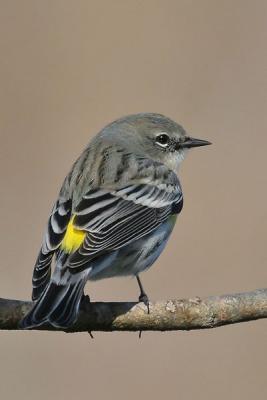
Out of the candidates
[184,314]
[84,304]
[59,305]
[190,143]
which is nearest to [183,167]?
[190,143]

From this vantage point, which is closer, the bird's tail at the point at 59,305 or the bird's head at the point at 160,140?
the bird's tail at the point at 59,305

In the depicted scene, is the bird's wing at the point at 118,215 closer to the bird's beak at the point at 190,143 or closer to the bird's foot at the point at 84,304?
the bird's foot at the point at 84,304

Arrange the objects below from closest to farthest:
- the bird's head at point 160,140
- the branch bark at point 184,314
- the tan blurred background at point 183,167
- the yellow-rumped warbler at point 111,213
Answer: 1. the branch bark at point 184,314
2. the yellow-rumped warbler at point 111,213
3. the bird's head at point 160,140
4. the tan blurred background at point 183,167

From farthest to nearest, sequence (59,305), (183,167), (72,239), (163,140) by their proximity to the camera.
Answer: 1. (183,167)
2. (163,140)
3. (72,239)
4. (59,305)

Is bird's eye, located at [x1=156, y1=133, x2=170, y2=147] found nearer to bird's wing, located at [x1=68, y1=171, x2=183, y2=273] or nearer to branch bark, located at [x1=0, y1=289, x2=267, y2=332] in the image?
bird's wing, located at [x1=68, y1=171, x2=183, y2=273]

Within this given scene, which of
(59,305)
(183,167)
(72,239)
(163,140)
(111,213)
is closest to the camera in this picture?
(59,305)

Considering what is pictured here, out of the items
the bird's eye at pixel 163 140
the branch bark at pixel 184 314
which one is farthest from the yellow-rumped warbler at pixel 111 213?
the branch bark at pixel 184 314

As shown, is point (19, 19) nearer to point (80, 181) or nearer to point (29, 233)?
point (29, 233)

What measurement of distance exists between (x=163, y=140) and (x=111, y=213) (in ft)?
5.22

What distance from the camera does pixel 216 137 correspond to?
10.8 meters

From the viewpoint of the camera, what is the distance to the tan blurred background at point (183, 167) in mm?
9328

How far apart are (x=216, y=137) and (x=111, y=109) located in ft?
3.80

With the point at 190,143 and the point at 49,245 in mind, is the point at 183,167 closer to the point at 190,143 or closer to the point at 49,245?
the point at 190,143

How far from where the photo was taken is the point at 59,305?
5891mm
